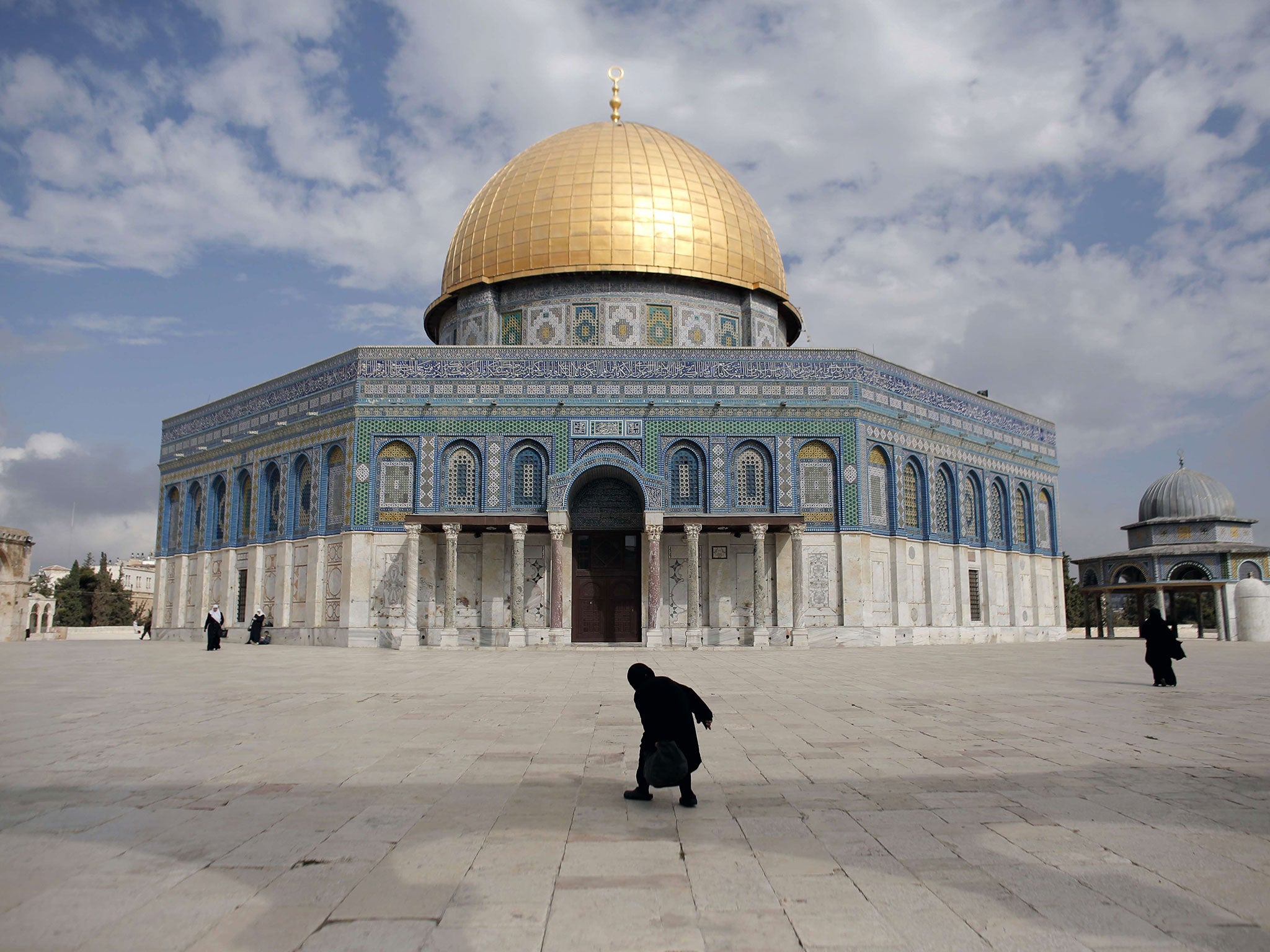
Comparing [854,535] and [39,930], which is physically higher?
[854,535]

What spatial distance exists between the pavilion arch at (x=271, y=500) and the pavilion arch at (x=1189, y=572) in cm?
3872

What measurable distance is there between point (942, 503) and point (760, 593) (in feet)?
26.0

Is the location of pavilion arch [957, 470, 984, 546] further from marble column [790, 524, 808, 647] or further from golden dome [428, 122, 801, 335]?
golden dome [428, 122, 801, 335]

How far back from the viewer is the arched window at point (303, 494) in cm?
2723

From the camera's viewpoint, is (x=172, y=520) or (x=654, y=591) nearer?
(x=654, y=591)

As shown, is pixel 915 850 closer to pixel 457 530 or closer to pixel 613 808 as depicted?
pixel 613 808

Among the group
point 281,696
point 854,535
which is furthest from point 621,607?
point 281,696

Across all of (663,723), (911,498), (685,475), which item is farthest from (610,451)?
(663,723)

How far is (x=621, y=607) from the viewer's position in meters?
25.6

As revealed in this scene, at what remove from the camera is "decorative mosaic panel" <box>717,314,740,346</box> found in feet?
96.9

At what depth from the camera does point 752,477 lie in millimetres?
25703

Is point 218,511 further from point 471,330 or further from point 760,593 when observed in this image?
point 760,593

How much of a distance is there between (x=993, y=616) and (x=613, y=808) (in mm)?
27213

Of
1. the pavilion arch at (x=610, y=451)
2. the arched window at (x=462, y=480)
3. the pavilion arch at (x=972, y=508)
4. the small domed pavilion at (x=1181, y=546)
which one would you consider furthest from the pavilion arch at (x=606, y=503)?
the small domed pavilion at (x=1181, y=546)
